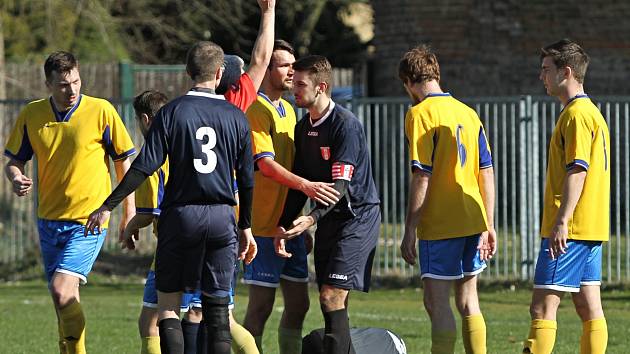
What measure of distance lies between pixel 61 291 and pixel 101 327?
394 centimetres

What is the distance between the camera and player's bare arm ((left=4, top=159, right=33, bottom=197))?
9.05 metres

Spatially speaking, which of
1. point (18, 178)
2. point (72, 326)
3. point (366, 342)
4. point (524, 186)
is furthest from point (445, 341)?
point (524, 186)

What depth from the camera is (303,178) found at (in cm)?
869

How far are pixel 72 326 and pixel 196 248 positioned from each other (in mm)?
1628

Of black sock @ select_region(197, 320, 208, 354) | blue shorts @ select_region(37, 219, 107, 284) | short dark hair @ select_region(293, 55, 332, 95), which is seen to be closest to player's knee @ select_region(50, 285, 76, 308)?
blue shorts @ select_region(37, 219, 107, 284)

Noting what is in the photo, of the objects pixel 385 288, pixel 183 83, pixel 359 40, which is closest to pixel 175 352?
pixel 385 288

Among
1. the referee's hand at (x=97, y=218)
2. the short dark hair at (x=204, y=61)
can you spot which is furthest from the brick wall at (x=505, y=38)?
the referee's hand at (x=97, y=218)

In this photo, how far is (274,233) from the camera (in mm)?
9047

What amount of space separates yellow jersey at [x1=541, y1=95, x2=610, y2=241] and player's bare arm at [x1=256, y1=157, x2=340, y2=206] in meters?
1.41

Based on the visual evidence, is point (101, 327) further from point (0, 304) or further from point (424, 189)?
point (424, 189)

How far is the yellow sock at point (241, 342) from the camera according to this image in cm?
851

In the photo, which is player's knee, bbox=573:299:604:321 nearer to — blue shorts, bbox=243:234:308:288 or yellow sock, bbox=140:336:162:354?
blue shorts, bbox=243:234:308:288

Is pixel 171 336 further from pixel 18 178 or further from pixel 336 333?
pixel 18 178

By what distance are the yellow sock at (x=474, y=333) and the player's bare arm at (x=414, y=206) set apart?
66 cm
